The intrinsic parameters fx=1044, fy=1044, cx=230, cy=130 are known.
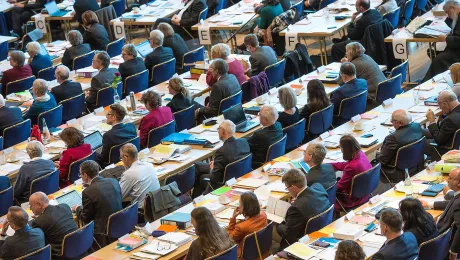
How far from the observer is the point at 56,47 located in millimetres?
17781

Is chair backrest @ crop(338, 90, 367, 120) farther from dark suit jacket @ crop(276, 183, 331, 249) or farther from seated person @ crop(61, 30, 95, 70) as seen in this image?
seated person @ crop(61, 30, 95, 70)

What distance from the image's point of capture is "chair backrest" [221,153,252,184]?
11484 millimetres

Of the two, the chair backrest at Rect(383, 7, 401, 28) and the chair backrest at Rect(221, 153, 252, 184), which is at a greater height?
the chair backrest at Rect(221, 153, 252, 184)

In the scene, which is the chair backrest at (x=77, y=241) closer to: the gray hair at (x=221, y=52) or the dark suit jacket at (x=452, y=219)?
the dark suit jacket at (x=452, y=219)

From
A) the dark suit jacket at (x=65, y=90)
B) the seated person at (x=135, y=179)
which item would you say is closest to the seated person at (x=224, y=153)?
the seated person at (x=135, y=179)

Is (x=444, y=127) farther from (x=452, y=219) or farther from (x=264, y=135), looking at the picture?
(x=452, y=219)

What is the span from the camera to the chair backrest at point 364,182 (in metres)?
10.8

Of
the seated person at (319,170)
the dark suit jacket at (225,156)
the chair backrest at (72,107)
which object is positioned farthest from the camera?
the chair backrest at (72,107)

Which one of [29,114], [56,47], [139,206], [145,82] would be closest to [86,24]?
[56,47]

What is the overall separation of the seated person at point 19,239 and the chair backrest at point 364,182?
3.26 m

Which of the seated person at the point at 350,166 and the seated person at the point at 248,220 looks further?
the seated person at the point at 350,166

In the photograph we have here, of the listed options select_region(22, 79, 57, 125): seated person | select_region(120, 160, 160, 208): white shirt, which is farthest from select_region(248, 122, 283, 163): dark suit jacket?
select_region(22, 79, 57, 125): seated person

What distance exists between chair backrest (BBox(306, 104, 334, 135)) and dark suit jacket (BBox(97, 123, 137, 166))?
2.25 m

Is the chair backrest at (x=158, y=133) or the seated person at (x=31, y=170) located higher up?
the seated person at (x=31, y=170)
